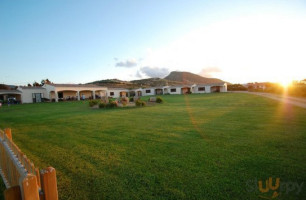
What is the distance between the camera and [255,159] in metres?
3.67

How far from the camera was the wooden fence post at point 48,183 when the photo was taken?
177 centimetres

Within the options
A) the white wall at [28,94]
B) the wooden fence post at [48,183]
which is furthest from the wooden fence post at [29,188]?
the white wall at [28,94]

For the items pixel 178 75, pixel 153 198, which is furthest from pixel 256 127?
pixel 178 75

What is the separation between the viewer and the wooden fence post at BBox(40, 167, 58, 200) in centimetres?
177

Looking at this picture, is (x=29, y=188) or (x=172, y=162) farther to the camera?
(x=172, y=162)

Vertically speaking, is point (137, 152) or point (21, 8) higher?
point (21, 8)

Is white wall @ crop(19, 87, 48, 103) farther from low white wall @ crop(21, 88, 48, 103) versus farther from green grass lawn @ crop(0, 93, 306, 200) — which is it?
green grass lawn @ crop(0, 93, 306, 200)

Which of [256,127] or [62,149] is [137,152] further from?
[256,127]

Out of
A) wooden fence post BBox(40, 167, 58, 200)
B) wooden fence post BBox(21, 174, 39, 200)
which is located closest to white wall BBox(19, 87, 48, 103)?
wooden fence post BBox(40, 167, 58, 200)

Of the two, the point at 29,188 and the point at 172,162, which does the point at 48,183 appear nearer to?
the point at 29,188

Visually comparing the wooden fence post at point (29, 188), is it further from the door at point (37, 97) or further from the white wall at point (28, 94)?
the door at point (37, 97)

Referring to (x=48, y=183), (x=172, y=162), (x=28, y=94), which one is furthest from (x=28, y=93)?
(x=48, y=183)

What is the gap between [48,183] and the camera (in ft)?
5.93

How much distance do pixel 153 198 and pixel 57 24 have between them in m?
18.7
